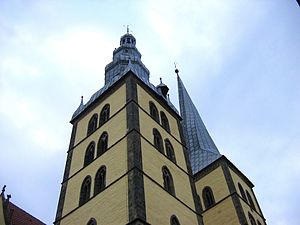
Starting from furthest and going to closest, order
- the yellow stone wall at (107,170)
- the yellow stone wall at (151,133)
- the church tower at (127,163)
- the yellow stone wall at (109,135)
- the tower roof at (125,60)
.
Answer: the tower roof at (125,60) < the yellow stone wall at (151,133) < the yellow stone wall at (109,135) < the yellow stone wall at (107,170) < the church tower at (127,163)

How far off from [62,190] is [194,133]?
15100 millimetres

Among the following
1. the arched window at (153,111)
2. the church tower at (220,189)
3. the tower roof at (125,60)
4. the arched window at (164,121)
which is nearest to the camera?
the arched window at (153,111)

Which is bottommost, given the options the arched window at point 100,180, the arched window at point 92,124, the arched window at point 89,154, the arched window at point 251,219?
the arched window at point 100,180

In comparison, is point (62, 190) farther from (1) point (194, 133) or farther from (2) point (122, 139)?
(1) point (194, 133)

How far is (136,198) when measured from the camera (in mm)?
15969

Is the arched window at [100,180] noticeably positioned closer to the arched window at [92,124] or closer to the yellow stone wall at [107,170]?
the yellow stone wall at [107,170]

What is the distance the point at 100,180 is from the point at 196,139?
48.0 ft

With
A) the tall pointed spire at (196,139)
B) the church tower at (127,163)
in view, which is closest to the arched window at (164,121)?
the church tower at (127,163)

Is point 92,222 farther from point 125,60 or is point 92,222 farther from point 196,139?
point 196,139

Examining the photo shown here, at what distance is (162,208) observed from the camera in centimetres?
1720

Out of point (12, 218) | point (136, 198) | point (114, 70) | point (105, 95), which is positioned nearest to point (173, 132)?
point (105, 95)

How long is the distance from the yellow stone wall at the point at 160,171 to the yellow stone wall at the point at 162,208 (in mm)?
533

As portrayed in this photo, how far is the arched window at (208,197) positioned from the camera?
26327 millimetres

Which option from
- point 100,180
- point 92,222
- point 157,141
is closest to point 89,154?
point 100,180
